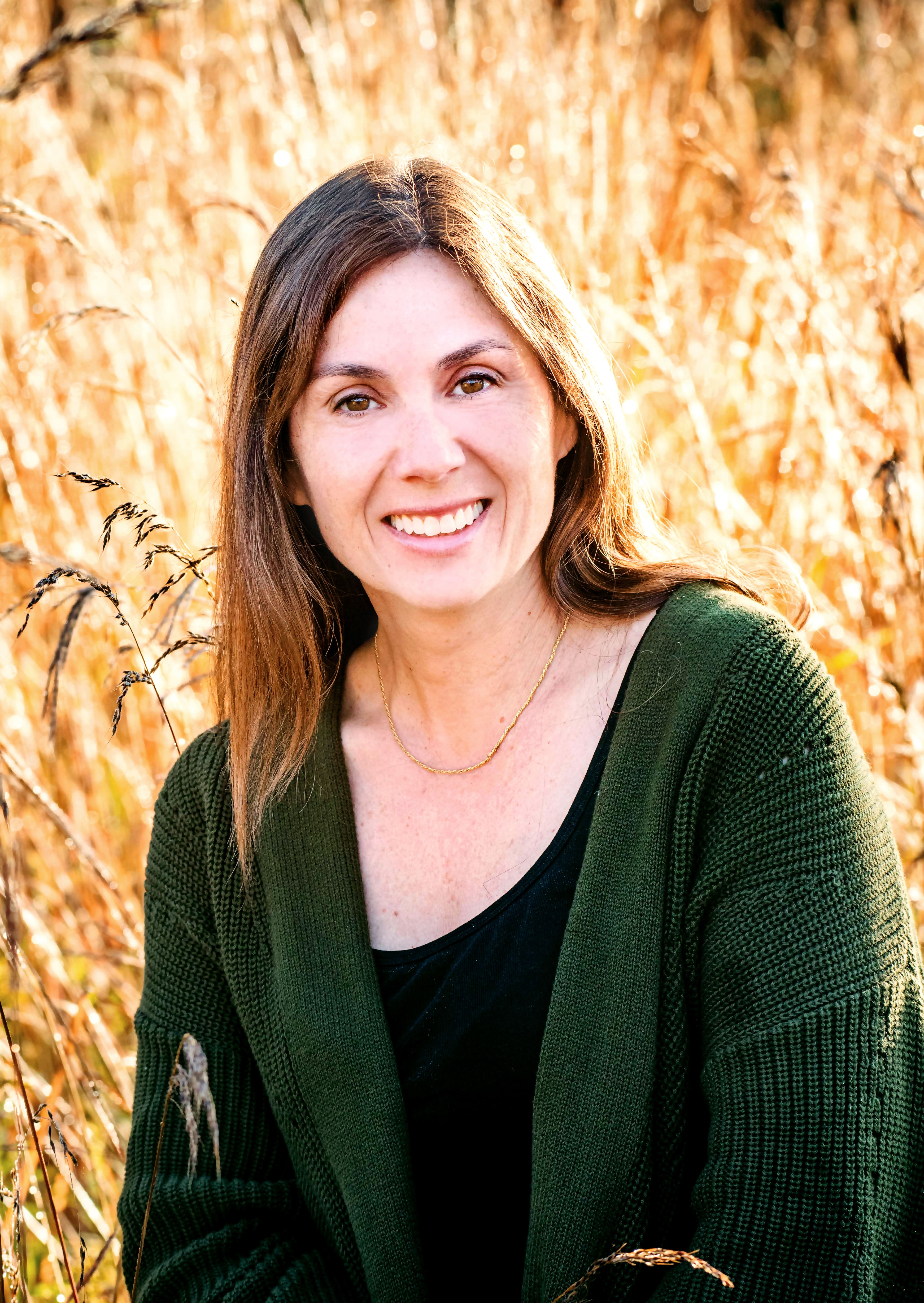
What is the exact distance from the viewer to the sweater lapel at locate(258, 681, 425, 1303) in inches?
53.5

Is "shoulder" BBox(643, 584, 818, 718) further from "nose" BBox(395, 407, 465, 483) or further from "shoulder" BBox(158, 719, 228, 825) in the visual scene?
"shoulder" BBox(158, 719, 228, 825)

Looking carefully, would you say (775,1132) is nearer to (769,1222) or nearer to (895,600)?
(769,1222)

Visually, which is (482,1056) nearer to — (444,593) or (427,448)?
(444,593)

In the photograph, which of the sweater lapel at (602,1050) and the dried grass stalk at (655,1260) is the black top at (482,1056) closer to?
the sweater lapel at (602,1050)

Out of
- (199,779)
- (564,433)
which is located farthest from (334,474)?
(199,779)

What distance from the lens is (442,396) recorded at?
136 centimetres

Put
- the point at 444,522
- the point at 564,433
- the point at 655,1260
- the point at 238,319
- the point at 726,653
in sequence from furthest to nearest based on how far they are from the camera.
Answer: the point at 238,319 → the point at 564,433 → the point at 444,522 → the point at 726,653 → the point at 655,1260

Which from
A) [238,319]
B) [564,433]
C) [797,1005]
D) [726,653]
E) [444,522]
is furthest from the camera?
[238,319]

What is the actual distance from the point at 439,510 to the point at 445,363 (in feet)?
0.54

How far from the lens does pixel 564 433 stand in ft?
4.89

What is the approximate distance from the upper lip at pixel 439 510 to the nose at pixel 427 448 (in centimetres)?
3

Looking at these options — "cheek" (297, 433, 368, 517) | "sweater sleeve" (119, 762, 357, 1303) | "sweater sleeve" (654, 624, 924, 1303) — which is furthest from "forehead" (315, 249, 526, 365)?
"sweater sleeve" (119, 762, 357, 1303)

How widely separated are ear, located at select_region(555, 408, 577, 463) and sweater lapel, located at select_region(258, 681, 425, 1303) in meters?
0.53

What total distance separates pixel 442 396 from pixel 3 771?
2.69 ft
